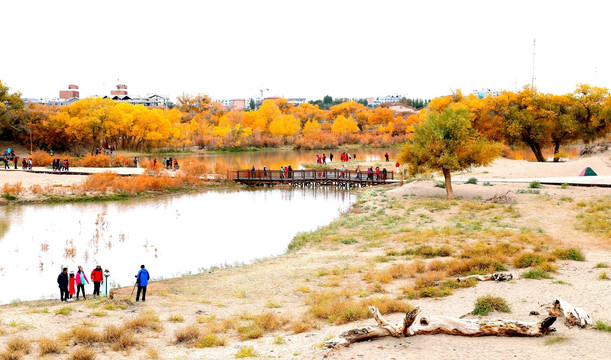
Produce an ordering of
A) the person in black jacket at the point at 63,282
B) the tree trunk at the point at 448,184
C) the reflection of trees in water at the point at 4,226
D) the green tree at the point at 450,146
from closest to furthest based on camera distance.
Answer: the person in black jacket at the point at 63,282
the reflection of trees in water at the point at 4,226
the green tree at the point at 450,146
the tree trunk at the point at 448,184

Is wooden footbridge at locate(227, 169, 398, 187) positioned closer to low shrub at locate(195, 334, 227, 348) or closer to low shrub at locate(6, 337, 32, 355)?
low shrub at locate(195, 334, 227, 348)

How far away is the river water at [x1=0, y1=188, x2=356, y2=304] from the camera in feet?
63.6

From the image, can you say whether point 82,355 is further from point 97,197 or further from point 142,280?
point 97,197

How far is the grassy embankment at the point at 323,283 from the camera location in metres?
11.9

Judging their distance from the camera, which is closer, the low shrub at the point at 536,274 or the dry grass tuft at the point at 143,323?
the dry grass tuft at the point at 143,323

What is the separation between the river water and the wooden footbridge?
6600 millimetres

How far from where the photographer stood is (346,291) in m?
15.0

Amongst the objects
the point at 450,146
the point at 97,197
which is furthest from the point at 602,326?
the point at 97,197

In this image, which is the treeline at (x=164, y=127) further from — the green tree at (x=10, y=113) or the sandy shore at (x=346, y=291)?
the sandy shore at (x=346, y=291)

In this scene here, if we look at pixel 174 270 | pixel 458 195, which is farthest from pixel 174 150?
pixel 174 270

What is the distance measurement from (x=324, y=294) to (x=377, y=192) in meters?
25.4

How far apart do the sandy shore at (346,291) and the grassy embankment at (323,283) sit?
0.06 m

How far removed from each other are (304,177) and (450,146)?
1681 cm

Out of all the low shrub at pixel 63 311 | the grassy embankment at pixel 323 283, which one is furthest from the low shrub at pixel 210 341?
the low shrub at pixel 63 311
